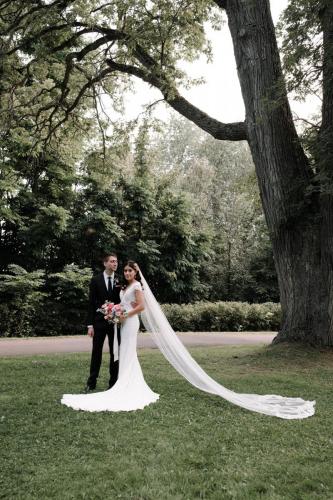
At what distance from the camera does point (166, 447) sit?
5438mm

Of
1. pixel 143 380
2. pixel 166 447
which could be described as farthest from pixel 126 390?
pixel 166 447

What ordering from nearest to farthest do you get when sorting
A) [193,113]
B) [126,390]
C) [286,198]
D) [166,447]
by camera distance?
[166,447]
[126,390]
[286,198]
[193,113]

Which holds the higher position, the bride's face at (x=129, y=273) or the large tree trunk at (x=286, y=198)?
the large tree trunk at (x=286, y=198)

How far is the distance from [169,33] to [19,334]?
506 inches

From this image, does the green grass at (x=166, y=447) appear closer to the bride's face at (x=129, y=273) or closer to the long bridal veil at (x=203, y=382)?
the long bridal veil at (x=203, y=382)

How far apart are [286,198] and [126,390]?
6473 millimetres

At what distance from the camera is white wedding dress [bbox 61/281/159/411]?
7250 mm

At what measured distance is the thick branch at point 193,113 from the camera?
13.0 m

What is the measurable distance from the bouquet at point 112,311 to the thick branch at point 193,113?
669cm

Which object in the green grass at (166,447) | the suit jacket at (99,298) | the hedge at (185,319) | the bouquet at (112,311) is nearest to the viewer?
the green grass at (166,447)

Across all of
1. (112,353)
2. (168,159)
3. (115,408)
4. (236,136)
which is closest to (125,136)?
(236,136)

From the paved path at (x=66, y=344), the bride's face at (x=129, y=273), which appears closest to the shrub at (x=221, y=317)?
the paved path at (x=66, y=344)

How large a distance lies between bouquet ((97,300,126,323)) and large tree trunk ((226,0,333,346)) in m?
5.37

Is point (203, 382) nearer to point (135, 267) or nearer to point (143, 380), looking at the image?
point (143, 380)
